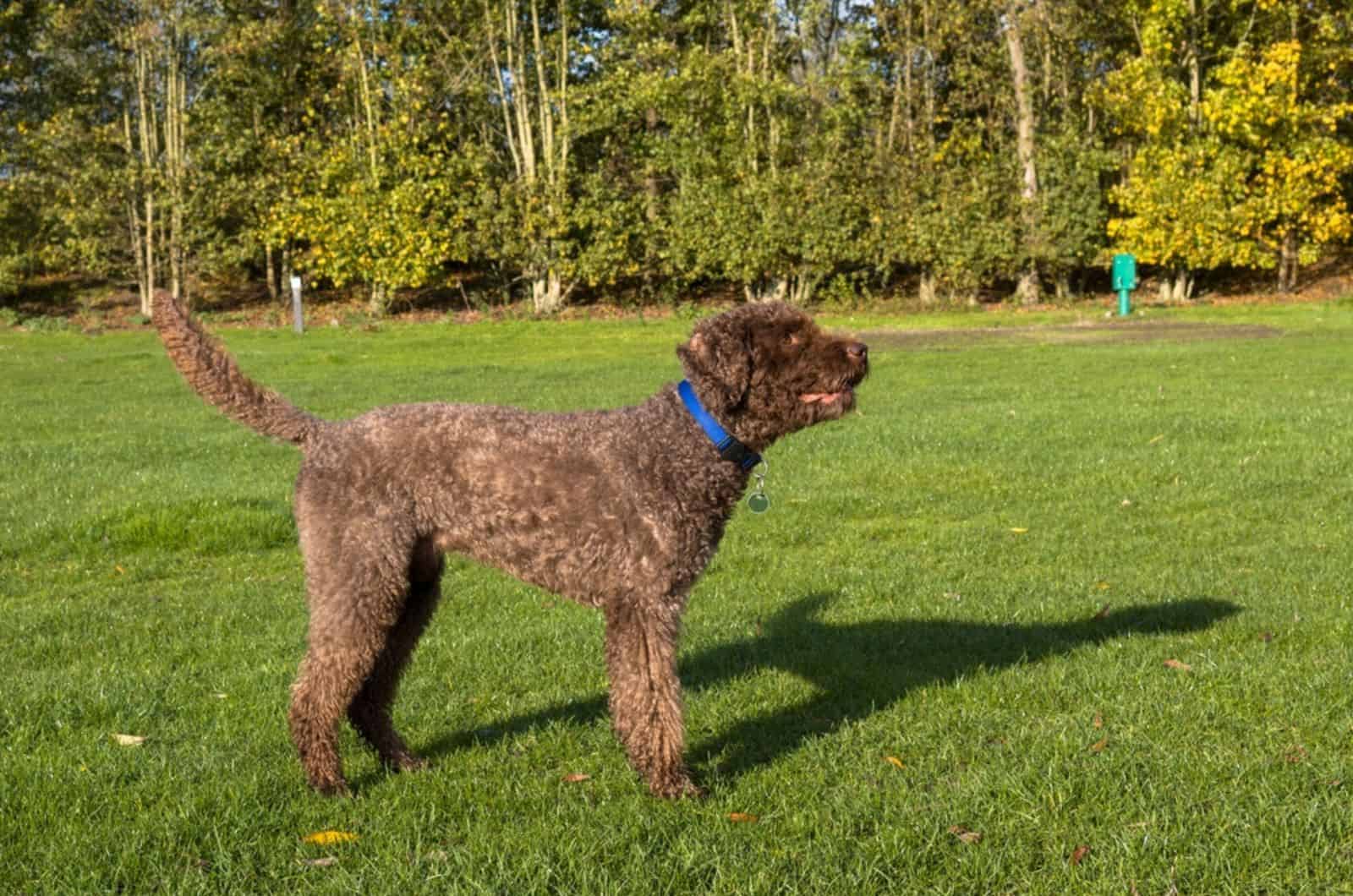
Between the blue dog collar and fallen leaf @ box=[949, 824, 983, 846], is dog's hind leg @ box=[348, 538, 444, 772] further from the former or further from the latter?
fallen leaf @ box=[949, 824, 983, 846]

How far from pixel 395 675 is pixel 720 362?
5.86ft

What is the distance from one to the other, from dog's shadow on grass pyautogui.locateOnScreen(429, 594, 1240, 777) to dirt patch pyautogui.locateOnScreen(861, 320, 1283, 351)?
17962 millimetres

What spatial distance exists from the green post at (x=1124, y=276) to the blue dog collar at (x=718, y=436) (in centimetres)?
2845

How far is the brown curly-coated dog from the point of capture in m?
4.62

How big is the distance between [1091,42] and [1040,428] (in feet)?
85.0

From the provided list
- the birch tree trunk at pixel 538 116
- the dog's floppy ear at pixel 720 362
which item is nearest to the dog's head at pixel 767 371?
the dog's floppy ear at pixel 720 362

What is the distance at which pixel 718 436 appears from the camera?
4715 mm

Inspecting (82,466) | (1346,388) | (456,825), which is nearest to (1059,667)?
(456,825)

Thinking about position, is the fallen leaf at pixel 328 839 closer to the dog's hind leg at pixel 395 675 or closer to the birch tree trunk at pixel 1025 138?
the dog's hind leg at pixel 395 675

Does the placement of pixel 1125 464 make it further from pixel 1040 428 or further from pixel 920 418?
pixel 920 418

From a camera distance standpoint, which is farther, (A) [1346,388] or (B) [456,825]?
(A) [1346,388]

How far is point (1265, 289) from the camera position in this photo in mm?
35625

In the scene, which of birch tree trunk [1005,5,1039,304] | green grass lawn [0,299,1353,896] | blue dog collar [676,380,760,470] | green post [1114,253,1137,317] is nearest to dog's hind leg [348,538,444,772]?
green grass lawn [0,299,1353,896]

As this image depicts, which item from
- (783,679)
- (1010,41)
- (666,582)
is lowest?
(783,679)
